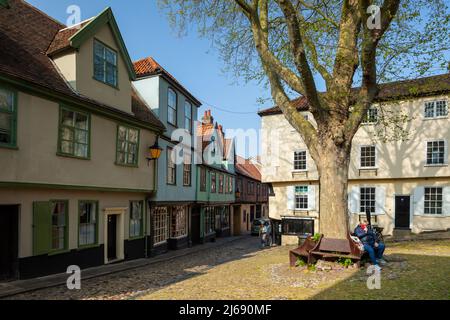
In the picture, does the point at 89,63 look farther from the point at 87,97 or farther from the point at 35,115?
the point at 35,115

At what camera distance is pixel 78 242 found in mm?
12898

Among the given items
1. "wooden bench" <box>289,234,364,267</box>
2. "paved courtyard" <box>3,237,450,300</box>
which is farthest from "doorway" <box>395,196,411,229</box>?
"wooden bench" <box>289,234,364,267</box>

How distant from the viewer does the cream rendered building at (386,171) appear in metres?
21.9

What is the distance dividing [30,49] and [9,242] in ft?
22.0

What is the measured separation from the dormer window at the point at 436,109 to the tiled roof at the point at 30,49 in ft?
61.3

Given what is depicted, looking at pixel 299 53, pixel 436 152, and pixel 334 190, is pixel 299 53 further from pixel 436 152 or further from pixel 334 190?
pixel 436 152

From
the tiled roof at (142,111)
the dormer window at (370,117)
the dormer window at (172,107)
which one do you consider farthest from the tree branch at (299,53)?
the dormer window at (172,107)

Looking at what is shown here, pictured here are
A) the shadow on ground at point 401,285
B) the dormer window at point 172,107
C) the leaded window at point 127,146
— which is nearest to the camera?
the shadow on ground at point 401,285

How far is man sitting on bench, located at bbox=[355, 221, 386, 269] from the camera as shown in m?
9.93

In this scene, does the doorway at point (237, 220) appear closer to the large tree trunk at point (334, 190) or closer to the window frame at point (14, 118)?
the large tree trunk at point (334, 190)

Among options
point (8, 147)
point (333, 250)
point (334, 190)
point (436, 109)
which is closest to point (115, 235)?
point (8, 147)

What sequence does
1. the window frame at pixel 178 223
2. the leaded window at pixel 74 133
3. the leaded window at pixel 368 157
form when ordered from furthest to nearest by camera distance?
the leaded window at pixel 368 157, the window frame at pixel 178 223, the leaded window at pixel 74 133
